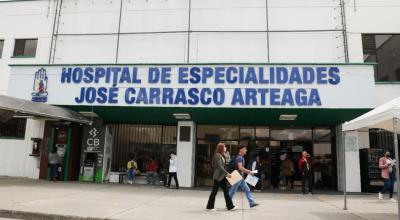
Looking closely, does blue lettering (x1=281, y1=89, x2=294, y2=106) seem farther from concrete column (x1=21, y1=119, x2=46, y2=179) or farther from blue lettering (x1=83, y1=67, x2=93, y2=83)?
concrete column (x1=21, y1=119, x2=46, y2=179)

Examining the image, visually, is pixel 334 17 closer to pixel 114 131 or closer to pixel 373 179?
pixel 373 179

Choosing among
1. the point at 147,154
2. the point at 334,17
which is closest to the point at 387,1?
the point at 334,17

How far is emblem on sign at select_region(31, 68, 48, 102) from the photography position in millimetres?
15430

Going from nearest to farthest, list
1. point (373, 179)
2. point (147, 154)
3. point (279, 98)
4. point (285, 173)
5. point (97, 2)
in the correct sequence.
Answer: point (279, 98) < point (373, 179) < point (285, 173) < point (147, 154) < point (97, 2)

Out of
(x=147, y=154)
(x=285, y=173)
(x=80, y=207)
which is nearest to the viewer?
(x=80, y=207)

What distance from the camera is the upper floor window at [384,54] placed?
56.3 ft

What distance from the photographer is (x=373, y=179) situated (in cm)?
1591

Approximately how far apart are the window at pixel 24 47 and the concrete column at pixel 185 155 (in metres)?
9.63

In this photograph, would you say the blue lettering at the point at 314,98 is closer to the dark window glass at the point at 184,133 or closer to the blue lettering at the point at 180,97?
the blue lettering at the point at 180,97

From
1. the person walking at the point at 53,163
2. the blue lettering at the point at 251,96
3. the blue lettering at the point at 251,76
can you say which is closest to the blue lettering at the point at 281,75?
the blue lettering at the point at 251,76

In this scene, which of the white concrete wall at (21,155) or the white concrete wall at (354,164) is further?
the white concrete wall at (21,155)

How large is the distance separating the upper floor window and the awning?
45.5 feet

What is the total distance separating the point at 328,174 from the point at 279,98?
240 inches

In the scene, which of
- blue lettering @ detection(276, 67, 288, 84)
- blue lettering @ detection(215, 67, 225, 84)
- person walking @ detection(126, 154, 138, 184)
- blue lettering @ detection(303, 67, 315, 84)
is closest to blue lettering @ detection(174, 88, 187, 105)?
blue lettering @ detection(215, 67, 225, 84)
